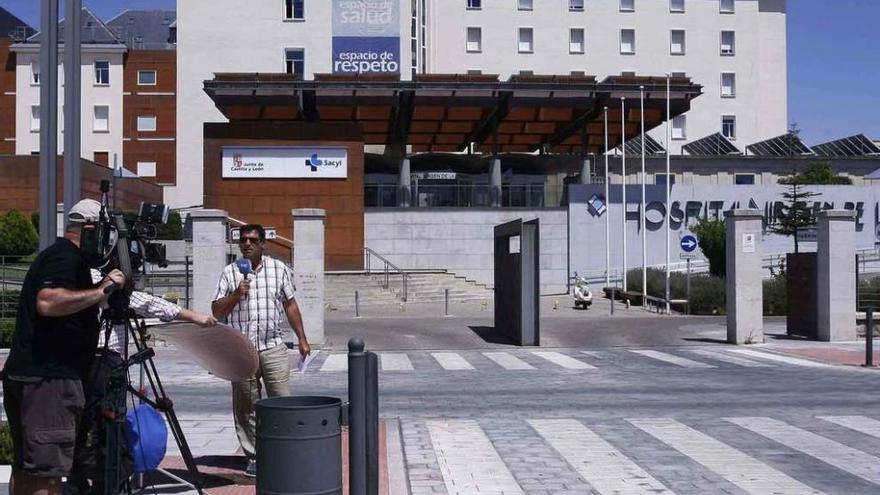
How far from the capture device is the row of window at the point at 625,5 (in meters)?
67.7

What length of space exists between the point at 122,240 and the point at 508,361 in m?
14.4

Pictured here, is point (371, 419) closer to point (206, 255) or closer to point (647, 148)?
point (206, 255)

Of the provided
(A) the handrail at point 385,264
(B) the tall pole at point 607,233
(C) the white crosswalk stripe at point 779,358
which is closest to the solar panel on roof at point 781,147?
(B) the tall pole at point 607,233

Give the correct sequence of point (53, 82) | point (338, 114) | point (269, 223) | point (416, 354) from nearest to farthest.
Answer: point (53, 82), point (416, 354), point (269, 223), point (338, 114)

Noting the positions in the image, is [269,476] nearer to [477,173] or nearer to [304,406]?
Answer: [304,406]

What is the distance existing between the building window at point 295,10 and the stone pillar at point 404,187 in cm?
1583

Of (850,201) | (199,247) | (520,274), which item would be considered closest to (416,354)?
(520,274)

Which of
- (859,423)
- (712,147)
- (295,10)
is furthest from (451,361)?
(712,147)

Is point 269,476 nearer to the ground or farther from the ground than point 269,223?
nearer to the ground

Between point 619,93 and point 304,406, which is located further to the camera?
point 619,93

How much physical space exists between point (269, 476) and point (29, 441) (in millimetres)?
1344

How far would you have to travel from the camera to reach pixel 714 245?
41.9 meters

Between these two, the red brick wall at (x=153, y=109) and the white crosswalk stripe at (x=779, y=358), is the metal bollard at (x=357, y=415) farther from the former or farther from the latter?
the red brick wall at (x=153, y=109)

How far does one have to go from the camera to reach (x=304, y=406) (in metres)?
6.48
